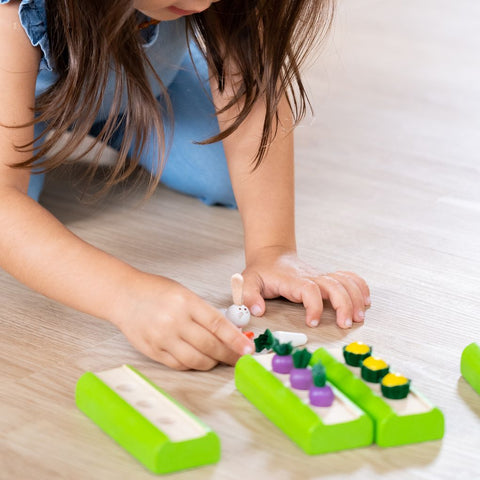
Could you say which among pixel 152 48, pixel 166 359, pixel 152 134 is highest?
pixel 152 48

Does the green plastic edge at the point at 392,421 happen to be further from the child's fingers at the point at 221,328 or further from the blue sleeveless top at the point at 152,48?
the blue sleeveless top at the point at 152,48

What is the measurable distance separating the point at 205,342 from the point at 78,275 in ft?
0.49

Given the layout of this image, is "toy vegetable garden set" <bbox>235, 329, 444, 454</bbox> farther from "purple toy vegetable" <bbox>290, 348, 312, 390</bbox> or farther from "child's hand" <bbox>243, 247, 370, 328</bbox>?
"child's hand" <bbox>243, 247, 370, 328</bbox>

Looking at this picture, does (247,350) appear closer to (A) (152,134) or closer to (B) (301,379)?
(B) (301,379)

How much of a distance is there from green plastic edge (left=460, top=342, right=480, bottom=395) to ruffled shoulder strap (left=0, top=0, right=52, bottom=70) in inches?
20.9

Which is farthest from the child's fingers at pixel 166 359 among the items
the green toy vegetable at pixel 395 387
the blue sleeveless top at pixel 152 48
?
the blue sleeveless top at pixel 152 48

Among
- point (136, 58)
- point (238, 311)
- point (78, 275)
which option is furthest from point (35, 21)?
point (238, 311)

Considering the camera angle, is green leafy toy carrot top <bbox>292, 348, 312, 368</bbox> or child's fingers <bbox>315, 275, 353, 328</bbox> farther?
child's fingers <bbox>315, 275, 353, 328</bbox>

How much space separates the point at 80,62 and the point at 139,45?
76 millimetres

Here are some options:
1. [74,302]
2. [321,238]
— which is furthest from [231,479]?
[321,238]

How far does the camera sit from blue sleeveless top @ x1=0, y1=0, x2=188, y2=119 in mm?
949

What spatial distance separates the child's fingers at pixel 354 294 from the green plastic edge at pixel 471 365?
0.48 ft

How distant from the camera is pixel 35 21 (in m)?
0.94

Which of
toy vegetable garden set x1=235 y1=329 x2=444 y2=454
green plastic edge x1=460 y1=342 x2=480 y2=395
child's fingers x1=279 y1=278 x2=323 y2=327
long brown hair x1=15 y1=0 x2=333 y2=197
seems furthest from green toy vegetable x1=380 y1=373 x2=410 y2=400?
long brown hair x1=15 y1=0 x2=333 y2=197
